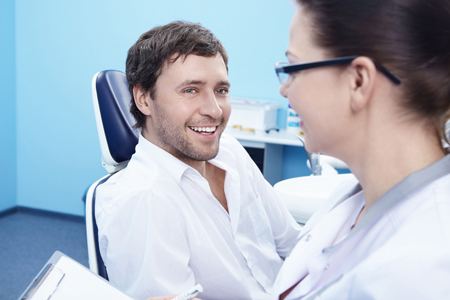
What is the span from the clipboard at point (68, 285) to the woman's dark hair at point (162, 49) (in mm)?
669

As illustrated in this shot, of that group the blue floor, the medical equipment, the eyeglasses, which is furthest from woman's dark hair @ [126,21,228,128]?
the blue floor

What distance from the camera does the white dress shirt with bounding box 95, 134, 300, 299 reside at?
3.44 ft

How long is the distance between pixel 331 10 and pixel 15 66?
3410mm

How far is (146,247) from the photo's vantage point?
1.04 m

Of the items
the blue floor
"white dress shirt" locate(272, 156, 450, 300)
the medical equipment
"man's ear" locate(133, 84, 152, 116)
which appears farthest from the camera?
the medical equipment

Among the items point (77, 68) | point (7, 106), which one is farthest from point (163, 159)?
point (7, 106)

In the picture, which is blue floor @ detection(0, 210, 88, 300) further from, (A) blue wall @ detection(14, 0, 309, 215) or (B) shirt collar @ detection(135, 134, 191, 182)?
(B) shirt collar @ detection(135, 134, 191, 182)

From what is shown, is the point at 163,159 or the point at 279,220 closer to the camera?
the point at 163,159

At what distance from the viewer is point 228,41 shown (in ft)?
10.2

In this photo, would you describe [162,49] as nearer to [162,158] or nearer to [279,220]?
[162,158]

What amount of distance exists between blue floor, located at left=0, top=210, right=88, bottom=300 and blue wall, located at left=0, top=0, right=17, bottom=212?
9.8 inches

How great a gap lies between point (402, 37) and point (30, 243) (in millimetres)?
3097

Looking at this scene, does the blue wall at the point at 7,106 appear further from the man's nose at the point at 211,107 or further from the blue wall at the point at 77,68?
the man's nose at the point at 211,107

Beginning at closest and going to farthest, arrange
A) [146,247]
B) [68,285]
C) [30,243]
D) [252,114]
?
[68,285] → [146,247] → [252,114] → [30,243]
